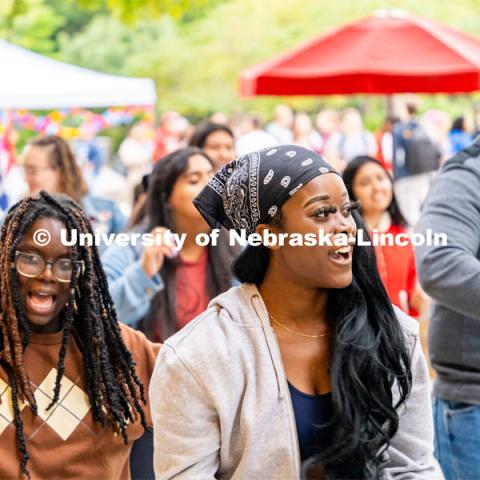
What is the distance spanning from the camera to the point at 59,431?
3867mm

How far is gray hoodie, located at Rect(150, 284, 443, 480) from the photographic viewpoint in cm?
315

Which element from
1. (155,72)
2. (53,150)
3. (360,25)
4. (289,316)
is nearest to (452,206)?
(289,316)

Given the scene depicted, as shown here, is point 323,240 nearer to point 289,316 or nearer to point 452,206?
point 289,316

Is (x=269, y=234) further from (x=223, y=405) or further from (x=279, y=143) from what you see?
(x=279, y=143)

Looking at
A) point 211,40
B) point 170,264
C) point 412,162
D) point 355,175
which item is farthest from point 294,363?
point 211,40

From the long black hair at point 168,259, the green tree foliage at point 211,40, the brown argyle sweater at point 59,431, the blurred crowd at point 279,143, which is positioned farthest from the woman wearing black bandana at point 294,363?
the green tree foliage at point 211,40

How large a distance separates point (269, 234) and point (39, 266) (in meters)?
0.99

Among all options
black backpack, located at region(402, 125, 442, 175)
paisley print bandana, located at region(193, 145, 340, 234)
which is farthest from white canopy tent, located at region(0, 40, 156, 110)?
paisley print bandana, located at region(193, 145, 340, 234)

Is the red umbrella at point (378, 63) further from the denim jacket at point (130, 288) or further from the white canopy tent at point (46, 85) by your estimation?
the denim jacket at point (130, 288)

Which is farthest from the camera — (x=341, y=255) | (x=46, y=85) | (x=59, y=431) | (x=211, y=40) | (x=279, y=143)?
(x=211, y=40)

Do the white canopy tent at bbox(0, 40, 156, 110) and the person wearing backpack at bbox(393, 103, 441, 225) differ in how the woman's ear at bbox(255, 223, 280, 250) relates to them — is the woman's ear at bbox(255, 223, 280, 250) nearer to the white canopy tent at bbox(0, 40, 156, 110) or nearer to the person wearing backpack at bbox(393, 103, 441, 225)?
the white canopy tent at bbox(0, 40, 156, 110)

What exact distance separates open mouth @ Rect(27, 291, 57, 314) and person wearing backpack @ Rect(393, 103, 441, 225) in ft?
33.1

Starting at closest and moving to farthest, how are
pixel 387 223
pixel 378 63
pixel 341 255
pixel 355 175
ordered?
pixel 341 255
pixel 387 223
pixel 355 175
pixel 378 63

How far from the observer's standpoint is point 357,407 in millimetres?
3225
